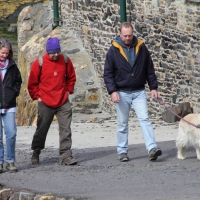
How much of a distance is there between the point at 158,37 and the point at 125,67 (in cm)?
607

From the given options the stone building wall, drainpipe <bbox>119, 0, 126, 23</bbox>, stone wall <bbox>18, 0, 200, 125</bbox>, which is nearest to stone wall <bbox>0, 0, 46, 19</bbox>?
stone wall <bbox>18, 0, 200, 125</bbox>

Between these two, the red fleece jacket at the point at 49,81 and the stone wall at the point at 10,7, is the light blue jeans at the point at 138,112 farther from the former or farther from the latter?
the stone wall at the point at 10,7

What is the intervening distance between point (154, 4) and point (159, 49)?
3.01 ft

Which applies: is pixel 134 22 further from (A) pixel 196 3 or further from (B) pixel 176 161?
(B) pixel 176 161

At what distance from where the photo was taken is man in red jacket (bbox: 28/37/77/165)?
11500 mm

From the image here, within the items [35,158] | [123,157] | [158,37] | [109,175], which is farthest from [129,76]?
[158,37]

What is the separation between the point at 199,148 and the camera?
11617mm

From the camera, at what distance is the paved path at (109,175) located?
379 inches

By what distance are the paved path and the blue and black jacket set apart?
107cm

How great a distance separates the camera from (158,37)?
687 inches

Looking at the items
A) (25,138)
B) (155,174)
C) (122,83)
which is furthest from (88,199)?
(25,138)

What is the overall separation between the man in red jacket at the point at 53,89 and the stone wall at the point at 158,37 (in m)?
4.99

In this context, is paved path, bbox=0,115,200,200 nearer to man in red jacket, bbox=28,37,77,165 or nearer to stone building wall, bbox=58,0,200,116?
man in red jacket, bbox=28,37,77,165

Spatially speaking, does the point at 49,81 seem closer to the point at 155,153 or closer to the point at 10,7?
the point at 155,153
